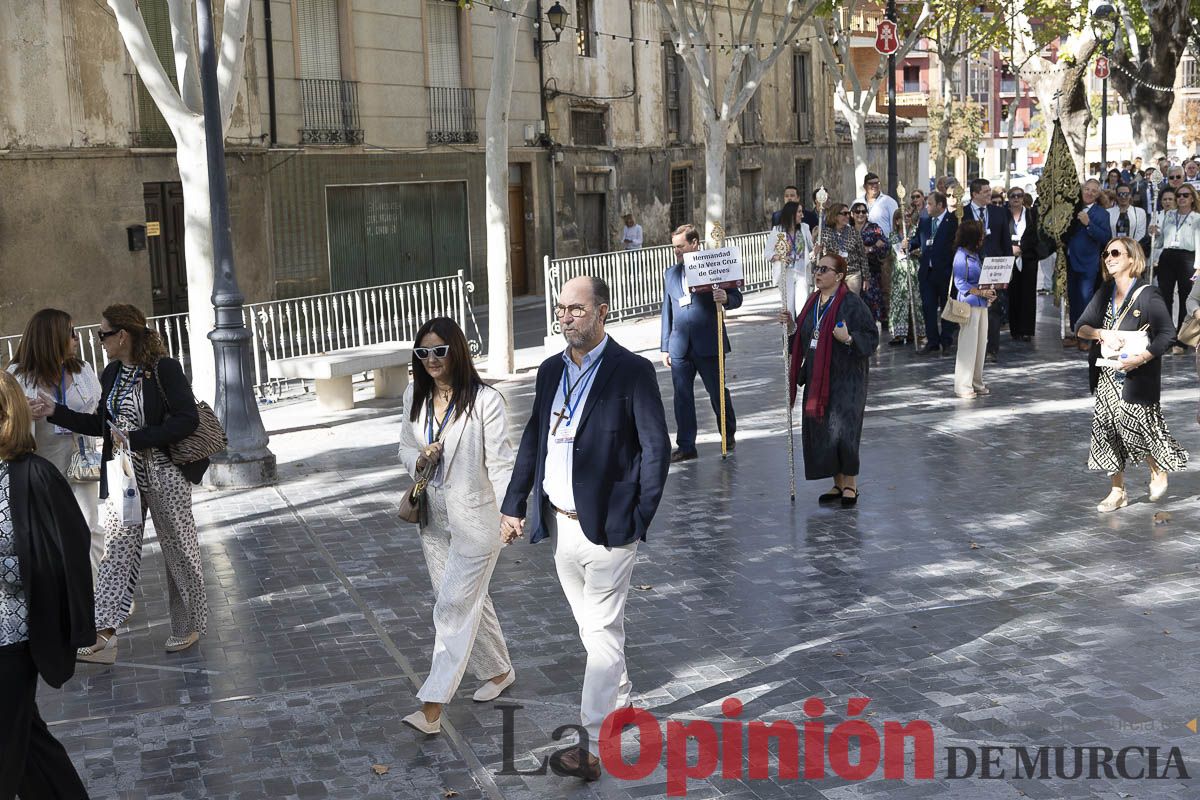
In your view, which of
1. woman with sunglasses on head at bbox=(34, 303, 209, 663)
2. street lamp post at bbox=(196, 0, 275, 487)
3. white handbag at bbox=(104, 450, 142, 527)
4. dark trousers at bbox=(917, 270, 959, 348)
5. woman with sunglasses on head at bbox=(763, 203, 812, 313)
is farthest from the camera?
dark trousers at bbox=(917, 270, 959, 348)

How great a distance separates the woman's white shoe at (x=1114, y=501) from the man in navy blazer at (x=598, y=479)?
4744mm

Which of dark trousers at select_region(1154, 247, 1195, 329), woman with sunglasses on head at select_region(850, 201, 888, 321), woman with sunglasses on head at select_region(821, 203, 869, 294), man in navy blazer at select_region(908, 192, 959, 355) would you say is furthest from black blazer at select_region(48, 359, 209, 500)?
dark trousers at select_region(1154, 247, 1195, 329)

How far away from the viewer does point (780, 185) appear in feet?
140

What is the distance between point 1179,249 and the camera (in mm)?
15805

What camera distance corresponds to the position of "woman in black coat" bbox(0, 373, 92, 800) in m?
4.57

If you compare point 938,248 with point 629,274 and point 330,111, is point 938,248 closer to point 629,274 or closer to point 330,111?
point 629,274

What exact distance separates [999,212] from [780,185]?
27917mm

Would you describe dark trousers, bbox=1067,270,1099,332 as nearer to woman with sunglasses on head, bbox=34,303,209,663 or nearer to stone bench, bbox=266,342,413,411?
stone bench, bbox=266,342,413,411

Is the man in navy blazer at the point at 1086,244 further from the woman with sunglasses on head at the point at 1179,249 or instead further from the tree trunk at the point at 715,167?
the tree trunk at the point at 715,167

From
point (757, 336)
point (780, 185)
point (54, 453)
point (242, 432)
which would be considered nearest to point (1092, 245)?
point (757, 336)

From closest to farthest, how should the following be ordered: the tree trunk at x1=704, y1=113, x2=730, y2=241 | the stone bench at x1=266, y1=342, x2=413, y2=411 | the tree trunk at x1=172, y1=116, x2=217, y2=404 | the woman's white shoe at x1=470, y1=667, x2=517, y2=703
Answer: the woman's white shoe at x1=470, y1=667, x2=517, y2=703
the tree trunk at x1=172, y1=116, x2=217, y2=404
the stone bench at x1=266, y1=342, x2=413, y2=411
the tree trunk at x1=704, y1=113, x2=730, y2=241

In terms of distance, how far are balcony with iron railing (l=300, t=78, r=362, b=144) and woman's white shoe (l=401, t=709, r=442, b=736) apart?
20.0 meters

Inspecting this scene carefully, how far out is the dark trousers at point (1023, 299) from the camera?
55.7 ft

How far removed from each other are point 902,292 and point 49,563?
13.8m
